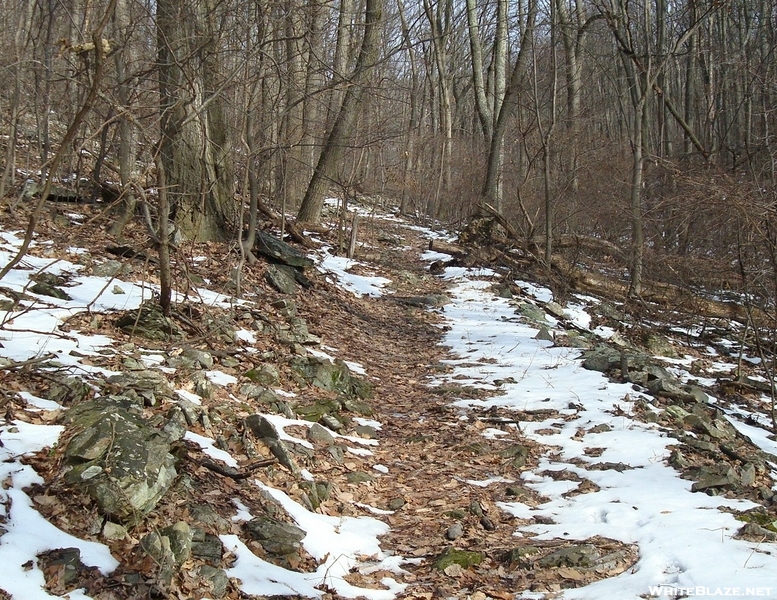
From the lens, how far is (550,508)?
430 centimetres

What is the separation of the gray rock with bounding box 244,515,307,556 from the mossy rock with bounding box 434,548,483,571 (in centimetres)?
78

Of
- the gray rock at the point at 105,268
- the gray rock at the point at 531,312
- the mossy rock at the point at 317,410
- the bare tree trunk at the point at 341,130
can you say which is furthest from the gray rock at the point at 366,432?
the bare tree trunk at the point at 341,130

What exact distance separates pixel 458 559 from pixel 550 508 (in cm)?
108

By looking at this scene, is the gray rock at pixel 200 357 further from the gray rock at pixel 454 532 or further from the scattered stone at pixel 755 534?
the scattered stone at pixel 755 534

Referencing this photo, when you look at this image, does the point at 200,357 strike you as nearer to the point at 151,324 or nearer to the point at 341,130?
the point at 151,324

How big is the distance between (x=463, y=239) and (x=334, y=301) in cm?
624

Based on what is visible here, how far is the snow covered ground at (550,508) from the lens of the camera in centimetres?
288

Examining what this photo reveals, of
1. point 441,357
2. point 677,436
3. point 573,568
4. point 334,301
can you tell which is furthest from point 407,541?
point 334,301

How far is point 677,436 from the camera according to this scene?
5.29 metres

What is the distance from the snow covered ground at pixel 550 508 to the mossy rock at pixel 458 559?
233 millimetres

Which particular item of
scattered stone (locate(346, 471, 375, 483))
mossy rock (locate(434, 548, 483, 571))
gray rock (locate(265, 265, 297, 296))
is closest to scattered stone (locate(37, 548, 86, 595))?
mossy rock (locate(434, 548, 483, 571))

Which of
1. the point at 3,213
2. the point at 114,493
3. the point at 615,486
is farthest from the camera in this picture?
the point at 3,213

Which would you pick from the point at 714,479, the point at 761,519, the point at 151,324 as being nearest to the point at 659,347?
the point at 714,479

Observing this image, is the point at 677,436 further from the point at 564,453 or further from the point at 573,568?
the point at 573,568
